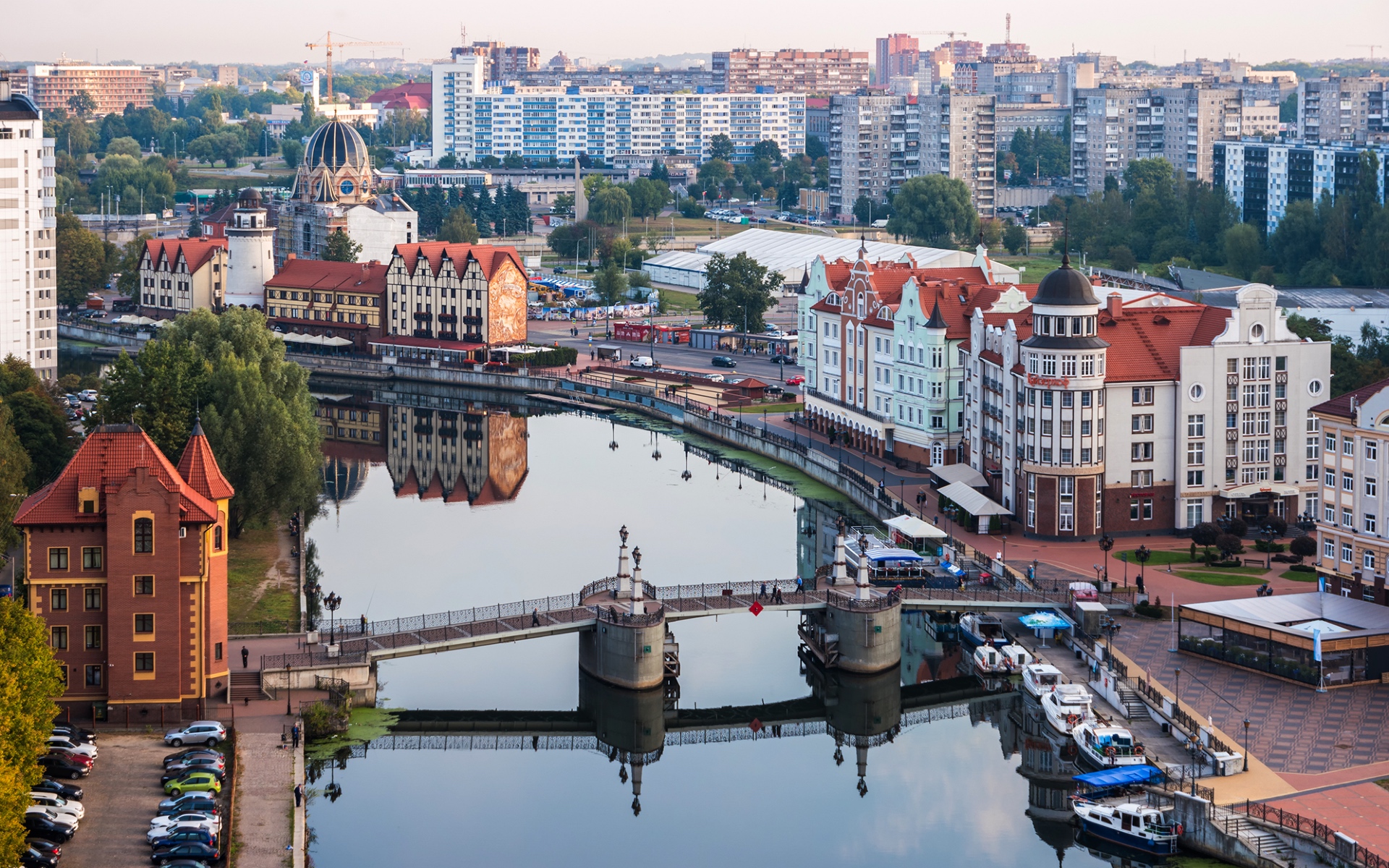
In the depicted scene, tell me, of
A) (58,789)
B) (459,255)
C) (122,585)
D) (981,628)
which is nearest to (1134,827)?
Result: (981,628)

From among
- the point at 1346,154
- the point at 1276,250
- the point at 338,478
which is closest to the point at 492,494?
the point at 338,478

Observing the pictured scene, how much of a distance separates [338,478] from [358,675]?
4006 cm

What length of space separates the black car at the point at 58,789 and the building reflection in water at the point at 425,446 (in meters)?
42.5

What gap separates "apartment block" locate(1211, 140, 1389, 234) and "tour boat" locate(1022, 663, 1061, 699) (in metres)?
106

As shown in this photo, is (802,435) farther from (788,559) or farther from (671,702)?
(671,702)

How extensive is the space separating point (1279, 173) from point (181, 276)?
9257 centimetres

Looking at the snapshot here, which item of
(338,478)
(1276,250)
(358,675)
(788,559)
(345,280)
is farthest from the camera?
(1276,250)

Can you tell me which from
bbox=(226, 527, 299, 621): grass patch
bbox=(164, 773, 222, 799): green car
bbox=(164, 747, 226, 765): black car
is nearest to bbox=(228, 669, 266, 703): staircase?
bbox=(226, 527, 299, 621): grass patch

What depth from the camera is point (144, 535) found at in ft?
163

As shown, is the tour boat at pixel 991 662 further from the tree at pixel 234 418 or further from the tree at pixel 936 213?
the tree at pixel 936 213

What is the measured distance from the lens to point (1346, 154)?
15950 cm

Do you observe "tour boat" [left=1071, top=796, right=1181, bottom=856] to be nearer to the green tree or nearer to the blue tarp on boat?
the blue tarp on boat

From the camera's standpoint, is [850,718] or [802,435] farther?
[802,435]

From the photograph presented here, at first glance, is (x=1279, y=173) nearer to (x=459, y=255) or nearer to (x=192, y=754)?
(x=459, y=255)
